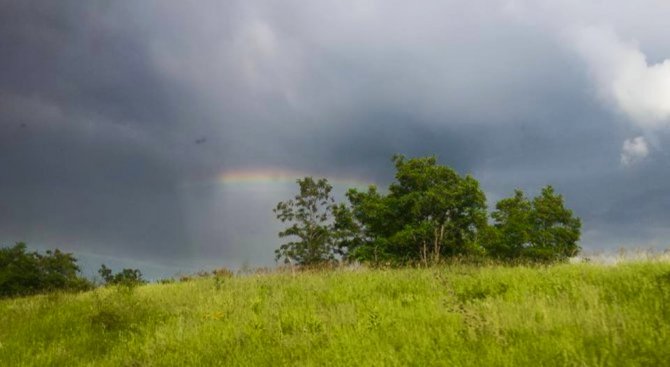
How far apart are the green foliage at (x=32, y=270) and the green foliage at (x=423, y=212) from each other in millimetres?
33974

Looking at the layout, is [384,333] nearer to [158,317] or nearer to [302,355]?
[302,355]

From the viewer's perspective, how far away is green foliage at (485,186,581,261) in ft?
143

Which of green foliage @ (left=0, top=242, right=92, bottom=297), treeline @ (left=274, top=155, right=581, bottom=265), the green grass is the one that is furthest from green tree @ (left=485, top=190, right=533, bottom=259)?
green foliage @ (left=0, top=242, right=92, bottom=297)

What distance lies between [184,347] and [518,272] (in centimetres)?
643

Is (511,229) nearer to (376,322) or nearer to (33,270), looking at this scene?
(376,322)

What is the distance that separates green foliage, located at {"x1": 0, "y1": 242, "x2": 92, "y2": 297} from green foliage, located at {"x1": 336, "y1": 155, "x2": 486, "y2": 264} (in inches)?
1338

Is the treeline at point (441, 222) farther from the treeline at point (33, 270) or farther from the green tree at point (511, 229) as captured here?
the treeline at point (33, 270)

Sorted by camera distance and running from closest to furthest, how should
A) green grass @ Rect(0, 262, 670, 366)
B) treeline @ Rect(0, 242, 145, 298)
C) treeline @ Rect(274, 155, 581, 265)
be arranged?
green grass @ Rect(0, 262, 670, 366)
treeline @ Rect(274, 155, 581, 265)
treeline @ Rect(0, 242, 145, 298)

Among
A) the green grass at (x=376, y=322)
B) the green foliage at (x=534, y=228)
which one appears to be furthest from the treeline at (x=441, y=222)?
the green grass at (x=376, y=322)

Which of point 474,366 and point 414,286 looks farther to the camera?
point 414,286

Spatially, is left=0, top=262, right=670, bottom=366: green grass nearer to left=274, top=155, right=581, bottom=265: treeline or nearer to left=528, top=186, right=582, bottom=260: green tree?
left=274, top=155, right=581, bottom=265: treeline

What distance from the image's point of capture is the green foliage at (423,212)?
1414 inches

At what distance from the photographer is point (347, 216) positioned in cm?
4984

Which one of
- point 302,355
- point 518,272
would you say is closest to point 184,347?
point 302,355
